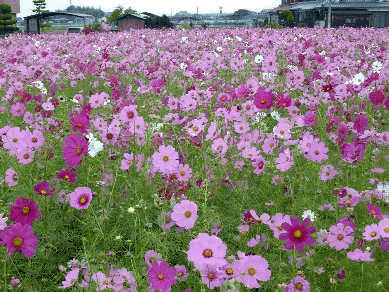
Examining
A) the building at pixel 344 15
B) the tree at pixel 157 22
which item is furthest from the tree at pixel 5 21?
the building at pixel 344 15

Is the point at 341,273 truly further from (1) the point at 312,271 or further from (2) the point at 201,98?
(2) the point at 201,98

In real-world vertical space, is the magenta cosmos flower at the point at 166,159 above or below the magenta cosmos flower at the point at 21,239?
above

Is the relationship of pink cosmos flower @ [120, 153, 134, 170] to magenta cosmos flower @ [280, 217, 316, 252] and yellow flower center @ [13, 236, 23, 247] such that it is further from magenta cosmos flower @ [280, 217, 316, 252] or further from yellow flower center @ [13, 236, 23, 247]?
magenta cosmos flower @ [280, 217, 316, 252]

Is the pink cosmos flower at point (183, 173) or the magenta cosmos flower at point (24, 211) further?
the pink cosmos flower at point (183, 173)

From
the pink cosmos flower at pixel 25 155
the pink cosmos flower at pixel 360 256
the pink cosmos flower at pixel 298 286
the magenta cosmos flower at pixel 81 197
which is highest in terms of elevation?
the pink cosmos flower at pixel 25 155

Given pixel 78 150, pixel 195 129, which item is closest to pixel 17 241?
pixel 78 150

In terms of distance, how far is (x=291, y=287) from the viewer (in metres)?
1.67

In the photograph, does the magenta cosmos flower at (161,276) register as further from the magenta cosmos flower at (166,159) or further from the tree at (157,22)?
the tree at (157,22)

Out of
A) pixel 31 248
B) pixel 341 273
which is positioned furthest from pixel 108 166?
pixel 341 273

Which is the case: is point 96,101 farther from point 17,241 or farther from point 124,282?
point 124,282

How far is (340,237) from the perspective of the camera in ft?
6.33

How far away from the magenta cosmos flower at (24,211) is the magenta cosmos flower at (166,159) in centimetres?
56

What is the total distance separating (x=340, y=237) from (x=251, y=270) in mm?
648

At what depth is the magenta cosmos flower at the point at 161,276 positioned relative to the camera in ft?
4.74
